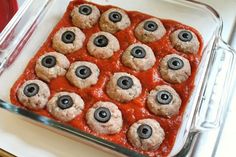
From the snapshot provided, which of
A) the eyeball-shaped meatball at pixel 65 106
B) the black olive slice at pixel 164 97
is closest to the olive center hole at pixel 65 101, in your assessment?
the eyeball-shaped meatball at pixel 65 106

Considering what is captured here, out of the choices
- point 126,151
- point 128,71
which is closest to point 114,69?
point 128,71

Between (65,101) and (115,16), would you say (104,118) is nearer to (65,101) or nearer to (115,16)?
(65,101)

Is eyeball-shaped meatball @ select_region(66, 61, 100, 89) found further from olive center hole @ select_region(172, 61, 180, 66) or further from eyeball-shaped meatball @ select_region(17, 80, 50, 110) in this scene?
olive center hole @ select_region(172, 61, 180, 66)

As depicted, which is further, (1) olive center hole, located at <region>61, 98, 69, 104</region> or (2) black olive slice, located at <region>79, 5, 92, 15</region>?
(2) black olive slice, located at <region>79, 5, 92, 15</region>

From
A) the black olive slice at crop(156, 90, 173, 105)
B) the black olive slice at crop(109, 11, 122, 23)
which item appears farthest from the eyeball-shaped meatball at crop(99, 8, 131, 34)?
the black olive slice at crop(156, 90, 173, 105)

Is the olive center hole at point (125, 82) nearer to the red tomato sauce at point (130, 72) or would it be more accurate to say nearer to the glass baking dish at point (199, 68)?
the red tomato sauce at point (130, 72)

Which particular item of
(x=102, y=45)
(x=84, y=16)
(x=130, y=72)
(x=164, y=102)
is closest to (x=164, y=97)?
(x=164, y=102)
